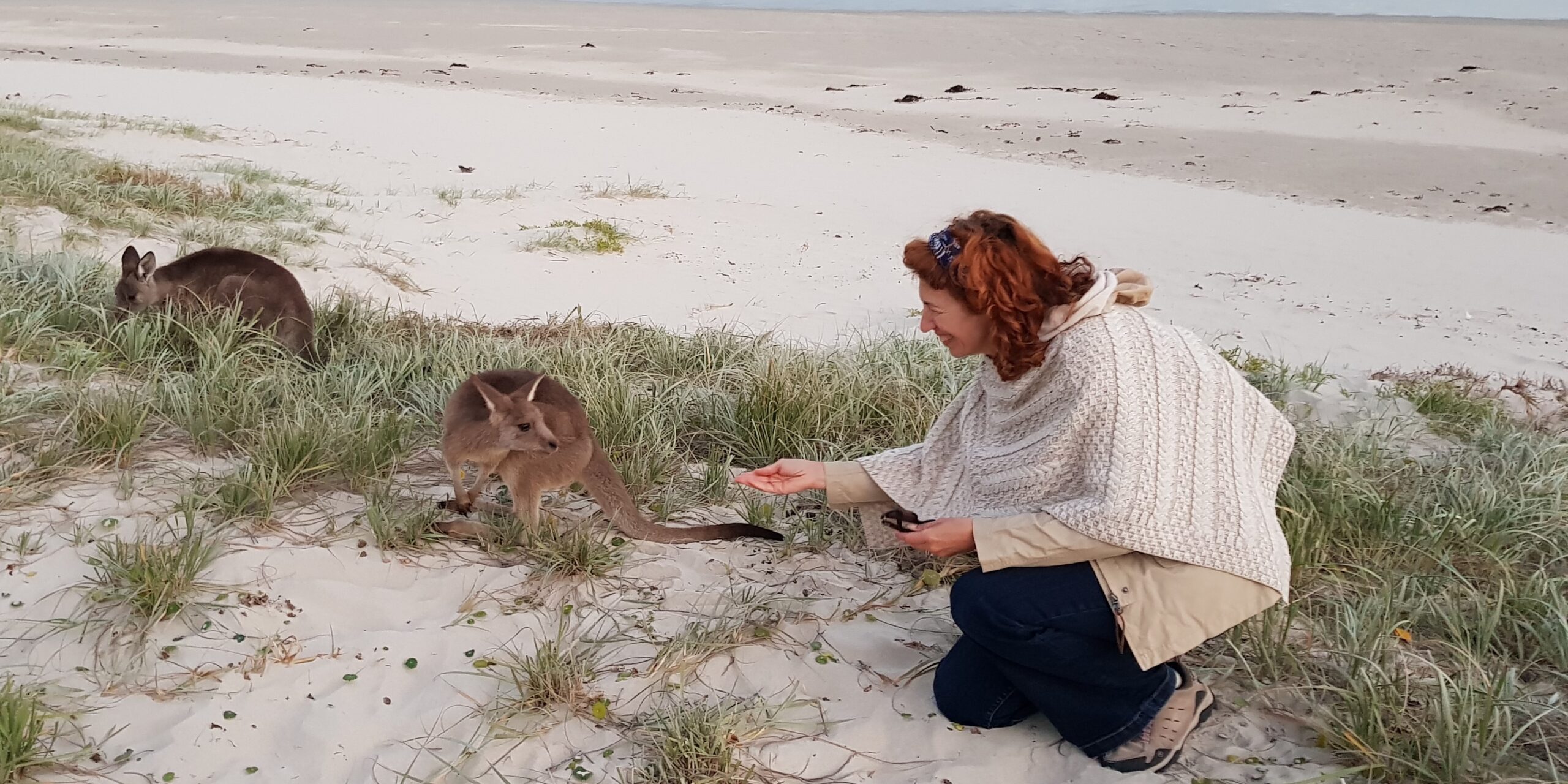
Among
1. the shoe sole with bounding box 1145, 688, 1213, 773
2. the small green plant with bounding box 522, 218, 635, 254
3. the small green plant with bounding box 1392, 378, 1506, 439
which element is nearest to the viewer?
the shoe sole with bounding box 1145, 688, 1213, 773

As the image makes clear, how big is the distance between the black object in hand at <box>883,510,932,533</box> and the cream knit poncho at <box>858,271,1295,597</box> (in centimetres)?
20

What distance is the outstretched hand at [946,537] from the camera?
9.77ft

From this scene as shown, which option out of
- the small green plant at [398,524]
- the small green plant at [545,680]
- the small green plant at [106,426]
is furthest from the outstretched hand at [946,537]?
the small green plant at [106,426]

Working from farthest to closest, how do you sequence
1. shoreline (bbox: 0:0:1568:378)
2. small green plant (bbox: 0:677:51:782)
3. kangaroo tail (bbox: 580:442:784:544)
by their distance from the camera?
1. shoreline (bbox: 0:0:1568:378)
2. kangaroo tail (bbox: 580:442:784:544)
3. small green plant (bbox: 0:677:51:782)

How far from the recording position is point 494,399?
12.9 ft

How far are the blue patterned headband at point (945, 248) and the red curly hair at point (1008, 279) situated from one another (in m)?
0.01

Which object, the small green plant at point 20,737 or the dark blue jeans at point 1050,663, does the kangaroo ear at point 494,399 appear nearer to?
the small green plant at point 20,737

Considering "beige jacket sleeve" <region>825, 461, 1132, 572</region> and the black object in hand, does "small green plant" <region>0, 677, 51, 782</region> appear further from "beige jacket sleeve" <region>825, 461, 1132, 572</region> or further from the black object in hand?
"beige jacket sleeve" <region>825, 461, 1132, 572</region>

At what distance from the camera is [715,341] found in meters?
6.36

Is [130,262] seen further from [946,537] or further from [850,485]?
[946,537]

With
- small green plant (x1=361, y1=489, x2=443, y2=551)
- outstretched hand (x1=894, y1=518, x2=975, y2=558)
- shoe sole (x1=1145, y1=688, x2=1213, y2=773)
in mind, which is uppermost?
outstretched hand (x1=894, y1=518, x2=975, y2=558)

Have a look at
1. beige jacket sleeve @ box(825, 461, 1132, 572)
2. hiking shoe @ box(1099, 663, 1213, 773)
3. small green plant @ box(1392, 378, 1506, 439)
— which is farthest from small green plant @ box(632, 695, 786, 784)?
small green plant @ box(1392, 378, 1506, 439)

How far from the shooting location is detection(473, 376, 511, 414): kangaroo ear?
12.9 feet

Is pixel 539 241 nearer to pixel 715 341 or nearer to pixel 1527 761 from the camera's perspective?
pixel 715 341
